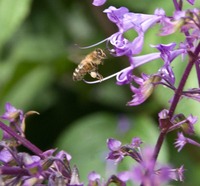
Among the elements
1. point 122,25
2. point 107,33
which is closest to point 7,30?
point 107,33

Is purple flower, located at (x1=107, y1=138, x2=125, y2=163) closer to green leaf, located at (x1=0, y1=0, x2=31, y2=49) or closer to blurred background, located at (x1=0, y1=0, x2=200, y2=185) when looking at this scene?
blurred background, located at (x1=0, y1=0, x2=200, y2=185)

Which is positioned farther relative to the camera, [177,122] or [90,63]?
[90,63]

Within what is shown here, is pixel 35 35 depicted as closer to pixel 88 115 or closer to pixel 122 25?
pixel 88 115

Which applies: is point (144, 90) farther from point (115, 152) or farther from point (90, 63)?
point (90, 63)

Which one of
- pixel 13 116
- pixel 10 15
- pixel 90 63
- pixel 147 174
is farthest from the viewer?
pixel 10 15

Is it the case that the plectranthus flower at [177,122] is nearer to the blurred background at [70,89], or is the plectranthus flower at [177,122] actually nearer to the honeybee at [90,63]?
the honeybee at [90,63]

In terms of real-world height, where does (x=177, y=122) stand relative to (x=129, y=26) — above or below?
below

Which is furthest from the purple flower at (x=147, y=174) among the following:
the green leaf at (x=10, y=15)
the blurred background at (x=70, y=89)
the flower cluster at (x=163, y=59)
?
the green leaf at (x=10, y=15)

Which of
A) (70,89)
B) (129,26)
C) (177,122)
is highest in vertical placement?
(129,26)

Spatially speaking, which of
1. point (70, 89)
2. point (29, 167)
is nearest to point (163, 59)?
point (29, 167)
